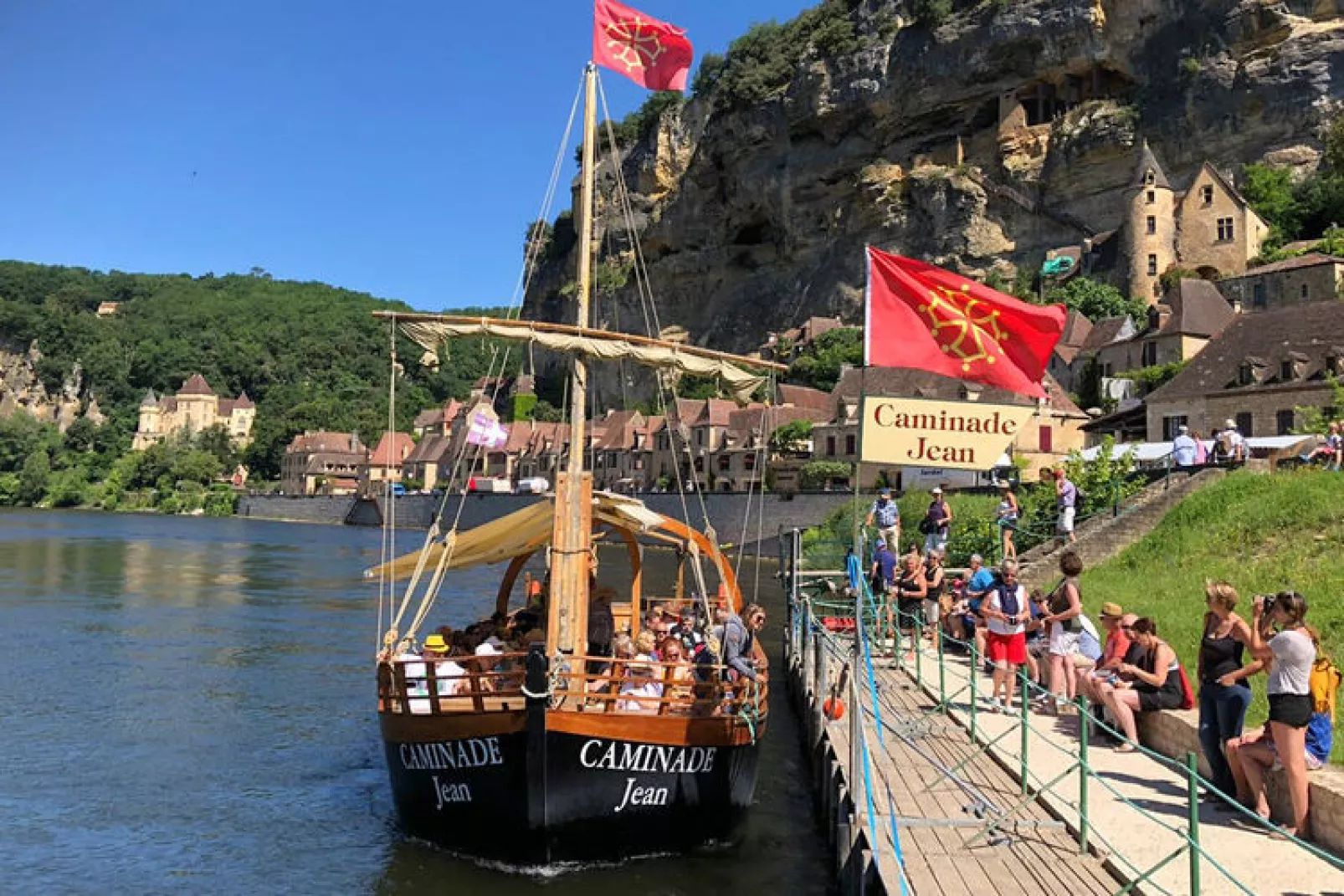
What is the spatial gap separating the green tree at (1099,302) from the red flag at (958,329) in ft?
221

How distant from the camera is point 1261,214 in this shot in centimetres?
7369

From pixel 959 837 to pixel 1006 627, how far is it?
530cm

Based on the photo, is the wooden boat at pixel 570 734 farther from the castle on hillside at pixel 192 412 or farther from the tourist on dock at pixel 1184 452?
the castle on hillside at pixel 192 412

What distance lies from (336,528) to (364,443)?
5028 centimetres

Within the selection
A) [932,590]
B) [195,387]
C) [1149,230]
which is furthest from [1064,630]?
[195,387]

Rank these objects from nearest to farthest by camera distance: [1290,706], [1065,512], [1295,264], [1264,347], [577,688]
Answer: [1290,706] → [577,688] → [1065,512] → [1264,347] → [1295,264]

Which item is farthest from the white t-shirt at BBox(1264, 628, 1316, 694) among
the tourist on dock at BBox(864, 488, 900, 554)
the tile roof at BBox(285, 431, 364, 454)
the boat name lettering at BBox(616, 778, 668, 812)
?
the tile roof at BBox(285, 431, 364, 454)

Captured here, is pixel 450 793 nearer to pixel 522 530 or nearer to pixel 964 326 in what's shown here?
pixel 522 530

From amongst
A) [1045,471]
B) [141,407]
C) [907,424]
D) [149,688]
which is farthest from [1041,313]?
[141,407]

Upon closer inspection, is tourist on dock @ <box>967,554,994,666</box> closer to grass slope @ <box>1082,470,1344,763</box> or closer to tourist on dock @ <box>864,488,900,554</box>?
grass slope @ <box>1082,470,1344,763</box>

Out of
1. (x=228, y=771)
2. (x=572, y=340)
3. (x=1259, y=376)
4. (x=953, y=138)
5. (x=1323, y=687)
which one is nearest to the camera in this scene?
(x=1323, y=687)

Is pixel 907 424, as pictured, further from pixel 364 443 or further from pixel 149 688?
pixel 364 443

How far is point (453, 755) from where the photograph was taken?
1188 centimetres

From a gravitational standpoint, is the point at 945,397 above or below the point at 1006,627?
above
